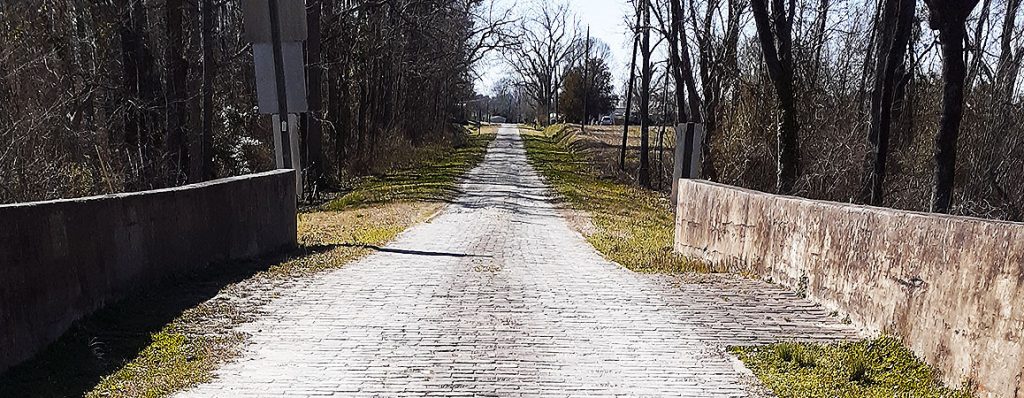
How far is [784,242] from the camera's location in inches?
315

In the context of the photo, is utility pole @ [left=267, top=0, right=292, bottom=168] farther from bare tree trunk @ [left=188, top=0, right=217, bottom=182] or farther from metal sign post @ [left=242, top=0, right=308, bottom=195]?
bare tree trunk @ [left=188, top=0, right=217, bottom=182]

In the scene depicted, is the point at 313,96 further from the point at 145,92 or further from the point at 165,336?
the point at 165,336

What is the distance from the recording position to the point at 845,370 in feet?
16.7

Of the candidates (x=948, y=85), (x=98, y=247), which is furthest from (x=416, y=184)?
(x=98, y=247)

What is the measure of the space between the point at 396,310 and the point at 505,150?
48.7 metres

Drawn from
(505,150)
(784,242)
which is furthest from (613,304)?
(505,150)

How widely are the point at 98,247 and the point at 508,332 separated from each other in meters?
3.09

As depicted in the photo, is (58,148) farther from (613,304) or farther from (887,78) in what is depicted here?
(887,78)

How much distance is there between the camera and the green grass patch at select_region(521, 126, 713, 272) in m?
11.5

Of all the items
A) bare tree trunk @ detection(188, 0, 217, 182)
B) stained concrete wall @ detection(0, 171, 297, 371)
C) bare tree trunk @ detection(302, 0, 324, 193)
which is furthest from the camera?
bare tree trunk @ detection(302, 0, 324, 193)

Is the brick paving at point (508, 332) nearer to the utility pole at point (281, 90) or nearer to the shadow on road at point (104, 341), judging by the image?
the shadow on road at point (104, 341)

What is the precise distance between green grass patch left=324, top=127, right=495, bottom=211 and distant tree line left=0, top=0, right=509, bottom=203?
54.9 inches

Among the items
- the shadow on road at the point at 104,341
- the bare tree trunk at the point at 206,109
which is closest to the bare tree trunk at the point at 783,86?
the bare tree trunk at the point at 206,109

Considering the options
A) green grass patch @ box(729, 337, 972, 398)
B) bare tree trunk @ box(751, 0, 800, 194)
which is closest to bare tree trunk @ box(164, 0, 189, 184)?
bare tree trunk @ box(751, 0, 800, 194)
